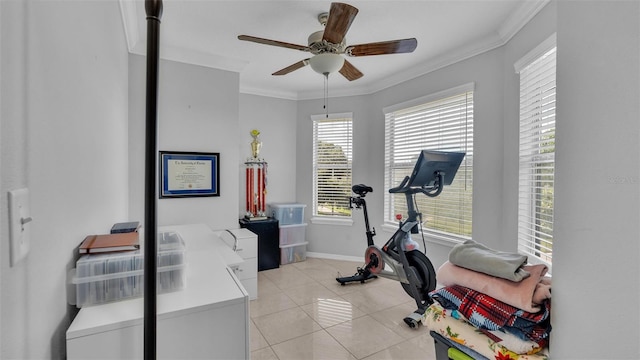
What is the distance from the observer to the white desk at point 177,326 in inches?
30.9

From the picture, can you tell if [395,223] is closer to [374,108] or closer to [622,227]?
[374,108]

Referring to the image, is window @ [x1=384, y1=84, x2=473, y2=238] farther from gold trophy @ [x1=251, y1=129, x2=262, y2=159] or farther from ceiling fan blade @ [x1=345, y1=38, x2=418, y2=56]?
gold trophy @ [x1=251, y1=129, x2=262, y2=159]

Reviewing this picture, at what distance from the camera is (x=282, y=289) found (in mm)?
3293

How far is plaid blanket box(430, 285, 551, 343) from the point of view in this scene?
31.6 inches

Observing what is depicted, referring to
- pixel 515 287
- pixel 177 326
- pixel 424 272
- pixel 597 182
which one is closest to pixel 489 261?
pixel 515 287

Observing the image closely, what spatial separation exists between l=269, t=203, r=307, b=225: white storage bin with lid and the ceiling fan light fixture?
7.73 ft

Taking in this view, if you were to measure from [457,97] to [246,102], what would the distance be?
2797mm

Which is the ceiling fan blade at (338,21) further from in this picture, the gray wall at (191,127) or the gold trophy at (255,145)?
the gold trophy at (255,145)

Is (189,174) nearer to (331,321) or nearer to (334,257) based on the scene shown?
(331,321)

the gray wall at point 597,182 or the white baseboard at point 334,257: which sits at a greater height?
the gray wall at point 597,182

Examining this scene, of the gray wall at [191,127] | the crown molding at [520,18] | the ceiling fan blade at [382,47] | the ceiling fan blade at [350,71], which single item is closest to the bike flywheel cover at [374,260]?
the gray wall at [191,127]

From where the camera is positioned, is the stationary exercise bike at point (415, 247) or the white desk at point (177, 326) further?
the stationary exercise bike at point (415, 247)

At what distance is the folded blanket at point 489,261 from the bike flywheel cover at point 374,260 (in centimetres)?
197

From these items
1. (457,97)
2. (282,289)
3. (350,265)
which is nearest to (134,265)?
(282,289)
